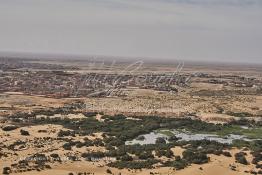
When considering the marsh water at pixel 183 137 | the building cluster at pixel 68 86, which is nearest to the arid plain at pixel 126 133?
the marsh water at pixel 183 137

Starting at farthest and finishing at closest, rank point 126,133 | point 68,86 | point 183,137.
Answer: point 68,86 < point 183,137 < point 126,133

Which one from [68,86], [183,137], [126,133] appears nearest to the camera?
→ [126,133]

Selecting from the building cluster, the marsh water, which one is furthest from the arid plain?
the building cluster

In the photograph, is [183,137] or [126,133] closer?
[126,133]

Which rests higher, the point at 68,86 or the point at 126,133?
the point at 126,133

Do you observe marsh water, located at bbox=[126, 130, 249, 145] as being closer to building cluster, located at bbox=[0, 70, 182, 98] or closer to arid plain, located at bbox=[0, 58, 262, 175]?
arid plain, located at bbox=[0, 58, 262, 175]

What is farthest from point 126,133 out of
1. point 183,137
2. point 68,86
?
point 68,86

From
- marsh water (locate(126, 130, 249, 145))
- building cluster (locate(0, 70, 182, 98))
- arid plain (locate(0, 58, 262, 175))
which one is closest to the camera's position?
arid plain (locate(0, 58, 262, 175))

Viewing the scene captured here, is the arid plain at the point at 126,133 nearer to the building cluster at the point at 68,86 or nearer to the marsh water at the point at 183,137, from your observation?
the marsh water at the point at 183,137

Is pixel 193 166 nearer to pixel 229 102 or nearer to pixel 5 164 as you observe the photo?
pixel 5 164

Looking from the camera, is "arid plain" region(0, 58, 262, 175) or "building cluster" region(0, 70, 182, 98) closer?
"arid plain" region(0, 58, 262, 175)

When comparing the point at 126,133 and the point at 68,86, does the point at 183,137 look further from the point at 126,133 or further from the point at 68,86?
the point at 68,86
